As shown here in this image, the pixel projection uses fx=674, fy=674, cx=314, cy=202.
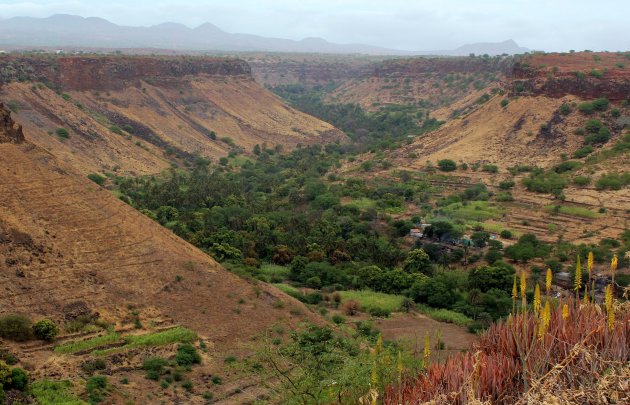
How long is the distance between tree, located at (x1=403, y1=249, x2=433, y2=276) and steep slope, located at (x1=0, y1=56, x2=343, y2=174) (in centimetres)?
2517

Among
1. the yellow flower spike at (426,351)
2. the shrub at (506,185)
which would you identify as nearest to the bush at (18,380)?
the yellow flower spike at (426,351)

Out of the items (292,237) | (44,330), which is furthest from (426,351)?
(292,237)

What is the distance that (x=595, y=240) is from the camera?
3278 centimetres

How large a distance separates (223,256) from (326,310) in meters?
6.45

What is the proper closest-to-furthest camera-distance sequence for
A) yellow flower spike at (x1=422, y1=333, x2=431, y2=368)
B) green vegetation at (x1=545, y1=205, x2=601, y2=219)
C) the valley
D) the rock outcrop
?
1. yellow flower spike at (x1=422, y1=333, x2=431, y2=368)
2. the valley
3. green vegetation at (x1=545, y1=205, x2=601, y2=219)
4. the rock outcrop

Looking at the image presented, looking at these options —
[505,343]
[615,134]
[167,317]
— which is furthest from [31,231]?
[615,134]

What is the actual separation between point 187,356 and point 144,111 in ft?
158

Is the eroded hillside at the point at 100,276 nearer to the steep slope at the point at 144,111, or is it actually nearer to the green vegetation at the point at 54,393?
the green vegetation at the point at 54,393

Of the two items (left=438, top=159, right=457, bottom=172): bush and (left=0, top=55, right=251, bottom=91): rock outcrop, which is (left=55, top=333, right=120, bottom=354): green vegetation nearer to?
(left=438, top=159, right=457, bottom=172): bush

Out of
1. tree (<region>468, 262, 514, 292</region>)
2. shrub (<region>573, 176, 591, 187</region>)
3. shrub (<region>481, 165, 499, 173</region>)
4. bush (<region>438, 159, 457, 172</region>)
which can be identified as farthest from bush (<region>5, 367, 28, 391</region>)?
bush (<region>438, 159, 457, 172</region>)

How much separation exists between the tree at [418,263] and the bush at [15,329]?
17.2 meters

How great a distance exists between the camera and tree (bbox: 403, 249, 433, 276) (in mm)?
30281

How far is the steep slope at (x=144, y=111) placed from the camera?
50719 mm

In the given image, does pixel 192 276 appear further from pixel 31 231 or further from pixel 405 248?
pixel 405 248
